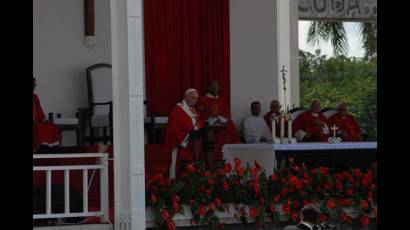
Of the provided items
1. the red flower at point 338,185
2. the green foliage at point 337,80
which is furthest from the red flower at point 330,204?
the green foliage at point 337,80

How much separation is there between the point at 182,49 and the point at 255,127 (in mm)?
1638

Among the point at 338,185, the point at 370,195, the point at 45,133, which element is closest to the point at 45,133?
the point at 45,133

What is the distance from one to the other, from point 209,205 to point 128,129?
4.24ft

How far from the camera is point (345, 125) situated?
14820 mm

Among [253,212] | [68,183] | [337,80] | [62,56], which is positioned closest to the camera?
[68,183]

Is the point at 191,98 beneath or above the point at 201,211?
above

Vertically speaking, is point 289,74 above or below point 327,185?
above

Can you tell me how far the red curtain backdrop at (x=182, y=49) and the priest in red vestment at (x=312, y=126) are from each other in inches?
49.5

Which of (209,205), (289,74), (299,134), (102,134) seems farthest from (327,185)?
(289,74)

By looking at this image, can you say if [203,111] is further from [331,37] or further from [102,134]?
[331,37]

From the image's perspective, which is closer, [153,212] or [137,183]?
[137,183]

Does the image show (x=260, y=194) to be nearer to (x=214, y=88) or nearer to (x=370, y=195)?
(x=370, y=195)

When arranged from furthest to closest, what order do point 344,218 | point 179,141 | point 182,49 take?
1. point 182,49
2. point 179,141
3. point 344,218

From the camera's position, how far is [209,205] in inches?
390
